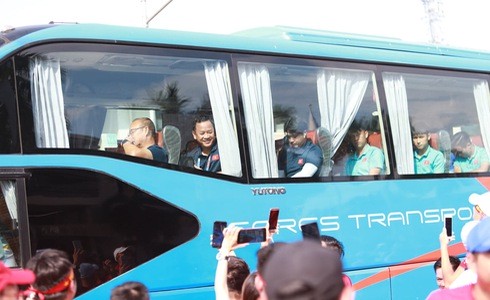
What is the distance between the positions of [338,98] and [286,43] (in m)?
0.80

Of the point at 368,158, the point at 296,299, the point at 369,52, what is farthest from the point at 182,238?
the point at 296,299

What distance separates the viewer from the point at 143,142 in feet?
21.3

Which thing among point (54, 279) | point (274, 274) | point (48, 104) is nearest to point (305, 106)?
point (48, 104)

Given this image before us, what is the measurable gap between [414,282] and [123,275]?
10.3 ft

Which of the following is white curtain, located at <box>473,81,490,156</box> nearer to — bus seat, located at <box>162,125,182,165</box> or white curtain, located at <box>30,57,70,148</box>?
bus seat, located at <box>162,125,182,165</box>

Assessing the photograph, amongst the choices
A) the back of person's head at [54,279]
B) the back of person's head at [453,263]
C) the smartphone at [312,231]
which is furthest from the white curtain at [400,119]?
the back of person's head at [54,279]

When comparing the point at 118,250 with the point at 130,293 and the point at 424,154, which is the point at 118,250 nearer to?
the point at 130,293

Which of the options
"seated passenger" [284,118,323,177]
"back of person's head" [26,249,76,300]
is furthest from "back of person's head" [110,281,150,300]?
"seated passenger" [284,118,323,177]

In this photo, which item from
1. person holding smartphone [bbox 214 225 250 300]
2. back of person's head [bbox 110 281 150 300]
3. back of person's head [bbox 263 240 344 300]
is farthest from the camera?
person holding smartphone [bbox 214 225 250 300]

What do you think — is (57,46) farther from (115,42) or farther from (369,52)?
(369,52)

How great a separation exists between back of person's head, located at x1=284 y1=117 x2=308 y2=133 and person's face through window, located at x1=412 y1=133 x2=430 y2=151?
4.57 ft

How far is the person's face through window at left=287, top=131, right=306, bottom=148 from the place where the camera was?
7.36 meters

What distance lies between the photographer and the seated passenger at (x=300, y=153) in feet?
23.7

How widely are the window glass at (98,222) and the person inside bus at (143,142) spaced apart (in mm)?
342
